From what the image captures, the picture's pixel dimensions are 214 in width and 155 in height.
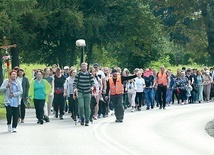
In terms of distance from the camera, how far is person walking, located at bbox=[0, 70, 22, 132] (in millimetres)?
18672

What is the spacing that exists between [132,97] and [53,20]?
18.4 meters

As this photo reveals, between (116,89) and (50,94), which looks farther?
(116,89)

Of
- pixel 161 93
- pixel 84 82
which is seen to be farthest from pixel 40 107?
pixel 161 93

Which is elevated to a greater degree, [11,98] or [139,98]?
[11,98]

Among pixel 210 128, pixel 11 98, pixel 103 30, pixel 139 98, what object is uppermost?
pixel 103 30

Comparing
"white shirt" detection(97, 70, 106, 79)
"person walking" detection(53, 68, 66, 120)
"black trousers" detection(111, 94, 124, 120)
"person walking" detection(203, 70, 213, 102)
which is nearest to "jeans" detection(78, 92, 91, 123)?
"black trousers" detection(111, 94, 124, 120)

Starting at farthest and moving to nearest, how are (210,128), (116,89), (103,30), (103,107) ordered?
(103,30)
(103,107)
(116,89)
(210,128)

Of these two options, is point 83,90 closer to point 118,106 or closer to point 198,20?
point 118,106

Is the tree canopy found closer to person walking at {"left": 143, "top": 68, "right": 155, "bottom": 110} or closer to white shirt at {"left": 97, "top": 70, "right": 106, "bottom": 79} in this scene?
person walking at {"left": 143, "top": 68, "right": 155, "bottom": 110}

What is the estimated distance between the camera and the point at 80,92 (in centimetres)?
2092

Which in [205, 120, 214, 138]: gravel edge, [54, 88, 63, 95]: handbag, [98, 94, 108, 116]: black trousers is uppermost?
[54, 88, 63, 95]: handbag

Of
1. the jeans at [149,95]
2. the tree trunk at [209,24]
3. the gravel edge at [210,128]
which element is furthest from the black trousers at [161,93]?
the tree trunk at [209,24]

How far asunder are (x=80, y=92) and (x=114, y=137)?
4.27 meters

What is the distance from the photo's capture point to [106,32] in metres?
49.2
